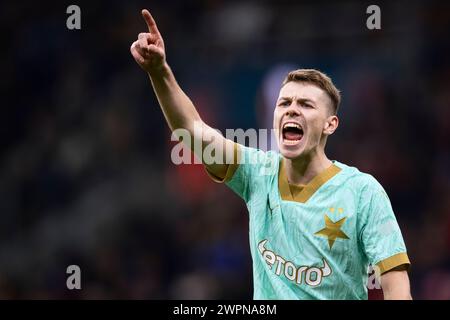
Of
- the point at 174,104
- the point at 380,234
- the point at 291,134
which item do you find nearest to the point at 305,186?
the point at 291,134

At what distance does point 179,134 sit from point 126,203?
588 centimetres

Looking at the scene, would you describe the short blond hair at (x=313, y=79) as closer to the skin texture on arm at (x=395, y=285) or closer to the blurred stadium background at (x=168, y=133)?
the skin texture on arm at (x=395, y=285)

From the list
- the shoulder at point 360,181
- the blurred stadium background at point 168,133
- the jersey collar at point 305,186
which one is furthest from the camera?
the blurred stadium background at point 168,133

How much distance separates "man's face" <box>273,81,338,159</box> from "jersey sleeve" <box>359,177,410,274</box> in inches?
17.6

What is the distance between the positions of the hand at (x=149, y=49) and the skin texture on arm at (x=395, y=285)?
164 centimetres

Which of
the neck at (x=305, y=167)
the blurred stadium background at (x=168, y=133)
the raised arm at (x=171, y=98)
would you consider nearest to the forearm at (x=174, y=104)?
the raised arm at (x=171, y=98)

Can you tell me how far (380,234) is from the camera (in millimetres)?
4605

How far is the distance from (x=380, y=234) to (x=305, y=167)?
65 cm

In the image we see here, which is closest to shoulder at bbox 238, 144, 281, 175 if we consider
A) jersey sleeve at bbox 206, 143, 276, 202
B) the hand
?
jersey sleeve at bbox 206, 143, 276, 202

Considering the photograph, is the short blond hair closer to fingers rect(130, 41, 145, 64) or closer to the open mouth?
the open mouth

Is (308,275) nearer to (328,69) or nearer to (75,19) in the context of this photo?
(328,69)

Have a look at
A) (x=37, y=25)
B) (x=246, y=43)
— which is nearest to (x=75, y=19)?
(x=37, y=25)

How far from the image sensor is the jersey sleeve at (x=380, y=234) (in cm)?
455

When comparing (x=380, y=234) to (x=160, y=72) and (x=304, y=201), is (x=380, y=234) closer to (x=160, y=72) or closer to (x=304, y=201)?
(x=304, y=201)
